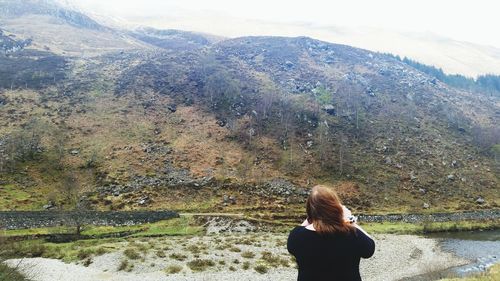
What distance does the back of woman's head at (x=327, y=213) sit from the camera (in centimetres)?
594

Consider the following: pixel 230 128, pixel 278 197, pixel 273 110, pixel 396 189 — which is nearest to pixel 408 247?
pixel 278 197

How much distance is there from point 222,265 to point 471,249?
123ft

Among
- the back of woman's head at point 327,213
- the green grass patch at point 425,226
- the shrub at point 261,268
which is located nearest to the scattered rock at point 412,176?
the green grass patch at point 425,226

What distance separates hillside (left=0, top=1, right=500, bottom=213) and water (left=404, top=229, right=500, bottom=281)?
20.7 metres

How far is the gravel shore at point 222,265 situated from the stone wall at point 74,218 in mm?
18628

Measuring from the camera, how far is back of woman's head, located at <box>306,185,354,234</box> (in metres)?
5.94

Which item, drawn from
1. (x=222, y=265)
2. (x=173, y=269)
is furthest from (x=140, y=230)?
(x=173, y=269)

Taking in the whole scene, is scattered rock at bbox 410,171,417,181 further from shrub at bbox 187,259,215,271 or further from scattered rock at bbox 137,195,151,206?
shrub at bbox 187,259,215,271

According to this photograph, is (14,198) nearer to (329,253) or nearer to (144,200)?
(144,200)

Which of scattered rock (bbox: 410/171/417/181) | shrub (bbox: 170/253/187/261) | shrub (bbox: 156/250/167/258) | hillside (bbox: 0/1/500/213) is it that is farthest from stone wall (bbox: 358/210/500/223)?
shrub (bbox: 156/250/167/258)

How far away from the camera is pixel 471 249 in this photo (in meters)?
57.5

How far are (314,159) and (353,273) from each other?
338 ft

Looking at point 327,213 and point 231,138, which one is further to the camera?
point 231,138

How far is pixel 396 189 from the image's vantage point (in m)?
97.4
